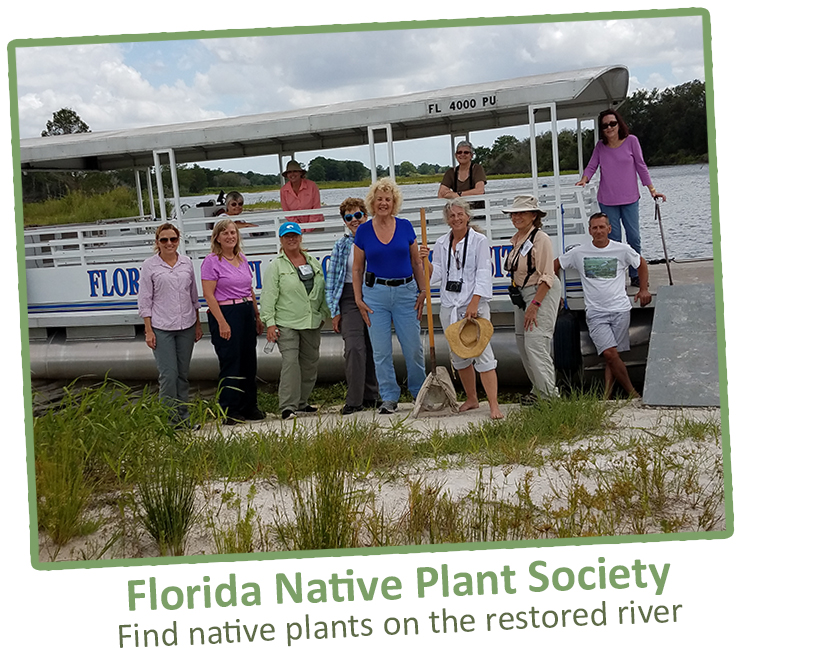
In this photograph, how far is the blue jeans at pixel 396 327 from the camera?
5.81m

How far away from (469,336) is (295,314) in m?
1.17

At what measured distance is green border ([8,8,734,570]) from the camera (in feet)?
13.2

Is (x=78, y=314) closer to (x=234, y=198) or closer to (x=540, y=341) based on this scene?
(x=234, y=198)

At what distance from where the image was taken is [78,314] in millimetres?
6922

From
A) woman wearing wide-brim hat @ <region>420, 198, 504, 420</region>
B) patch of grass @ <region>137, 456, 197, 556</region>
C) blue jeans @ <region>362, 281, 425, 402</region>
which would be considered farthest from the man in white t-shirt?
patch of grass @ <region>137, 456, 197, 556</region>

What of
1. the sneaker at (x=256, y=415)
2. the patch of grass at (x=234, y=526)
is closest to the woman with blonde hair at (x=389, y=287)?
the sneaker at (x=256, y=415)

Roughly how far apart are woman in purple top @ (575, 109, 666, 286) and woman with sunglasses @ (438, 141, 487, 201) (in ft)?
2.62

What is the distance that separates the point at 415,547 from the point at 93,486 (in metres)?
1.64

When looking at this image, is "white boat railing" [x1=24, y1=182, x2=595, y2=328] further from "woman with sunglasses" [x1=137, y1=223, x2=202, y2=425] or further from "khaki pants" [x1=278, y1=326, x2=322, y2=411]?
"khaki pants" [x1=278, y1=326, x2=322, y2=411]

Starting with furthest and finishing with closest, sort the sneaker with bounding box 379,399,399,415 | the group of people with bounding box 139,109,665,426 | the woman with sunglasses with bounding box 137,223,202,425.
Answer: the woman with sunglasses with bounding box 137,223,202,425 < the group of people with bounding box 139,109,665,426 < the sneaker with bounding box 379,399,399,415

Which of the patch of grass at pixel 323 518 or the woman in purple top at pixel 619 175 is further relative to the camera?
the woman in purple top at pixel 619 175

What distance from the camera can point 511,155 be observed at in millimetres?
7383

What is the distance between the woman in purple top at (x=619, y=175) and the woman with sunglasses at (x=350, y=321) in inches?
66.5

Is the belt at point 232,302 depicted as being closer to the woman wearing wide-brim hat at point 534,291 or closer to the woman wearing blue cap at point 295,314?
the woman wearing blue cap at point 295,314
